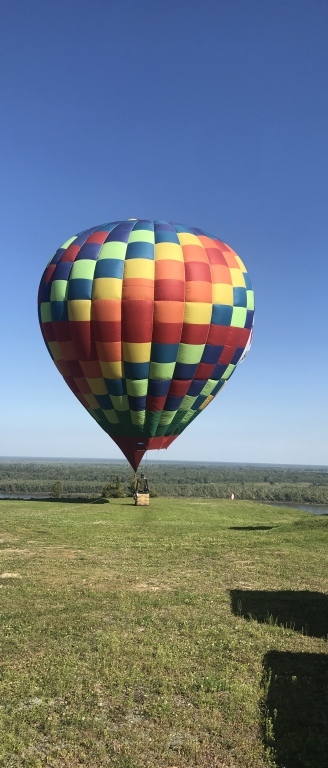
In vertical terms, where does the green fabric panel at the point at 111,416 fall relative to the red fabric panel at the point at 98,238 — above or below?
below

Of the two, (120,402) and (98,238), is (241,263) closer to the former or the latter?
(98,238)

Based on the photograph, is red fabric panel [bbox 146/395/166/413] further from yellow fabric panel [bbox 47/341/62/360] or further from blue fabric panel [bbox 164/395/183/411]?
yellow fabric panel [bbox 47/341/62/360]

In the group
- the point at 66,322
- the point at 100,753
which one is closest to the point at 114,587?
the point at 100,753

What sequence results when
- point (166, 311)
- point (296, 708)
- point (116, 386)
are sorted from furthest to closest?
point (116, 386), point (166, 311), point (296, 708)

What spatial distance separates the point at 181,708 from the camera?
23.2 feet

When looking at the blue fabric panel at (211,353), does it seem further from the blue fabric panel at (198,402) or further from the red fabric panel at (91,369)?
the red fabric panel at (91,369)

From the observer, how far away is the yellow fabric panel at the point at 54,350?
25.4m

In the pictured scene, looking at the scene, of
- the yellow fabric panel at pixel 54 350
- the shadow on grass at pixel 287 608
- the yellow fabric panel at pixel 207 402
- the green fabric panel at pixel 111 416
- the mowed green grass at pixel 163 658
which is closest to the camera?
the mowed green grass at pixel 163 658

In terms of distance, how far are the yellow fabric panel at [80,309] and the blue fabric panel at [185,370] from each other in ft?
15.3

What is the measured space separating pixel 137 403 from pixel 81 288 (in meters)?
5.88

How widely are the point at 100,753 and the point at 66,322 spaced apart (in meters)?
19.8

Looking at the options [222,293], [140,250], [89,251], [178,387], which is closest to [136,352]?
[178,387]

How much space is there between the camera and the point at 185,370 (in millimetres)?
24375

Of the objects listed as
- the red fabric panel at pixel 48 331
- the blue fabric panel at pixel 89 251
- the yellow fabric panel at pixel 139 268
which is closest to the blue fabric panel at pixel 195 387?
the yellow fabric panel at pixel 139 268
